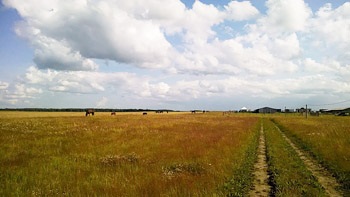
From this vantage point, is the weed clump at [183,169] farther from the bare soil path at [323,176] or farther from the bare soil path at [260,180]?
the bare soil path at [323,176]

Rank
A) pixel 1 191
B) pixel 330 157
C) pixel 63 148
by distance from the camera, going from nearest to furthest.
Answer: pixel 1 191
pixel 330 157
pixel 63 148

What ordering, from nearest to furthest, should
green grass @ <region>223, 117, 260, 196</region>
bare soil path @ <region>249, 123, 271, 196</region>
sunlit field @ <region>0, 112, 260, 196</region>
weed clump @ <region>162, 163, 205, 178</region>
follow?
1. bare soil path @ <region>249, 123, 271, 196</region>
2. green grass @ <region>223, 117, 260, 196</region>
3. sunlit field @ <region>0, 112, 260, 196</region>
4. weed clump @ <region>162, 163, 205, 178</region>

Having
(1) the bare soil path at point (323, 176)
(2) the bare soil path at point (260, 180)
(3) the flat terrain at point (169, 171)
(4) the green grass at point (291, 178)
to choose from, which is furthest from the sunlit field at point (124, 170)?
(1) the bare soil path at point (323, 176)

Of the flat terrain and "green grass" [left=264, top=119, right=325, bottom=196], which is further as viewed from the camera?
the flat terrain

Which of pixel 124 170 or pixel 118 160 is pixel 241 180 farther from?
pixel 118 160

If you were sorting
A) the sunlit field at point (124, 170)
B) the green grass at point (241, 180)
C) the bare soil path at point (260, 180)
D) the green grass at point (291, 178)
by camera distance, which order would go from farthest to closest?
the sunlit field at point (124, 170)
the green grass at point (241, 180)
the bare soil path at point (260, 180)
the green grass at point (291, 178)

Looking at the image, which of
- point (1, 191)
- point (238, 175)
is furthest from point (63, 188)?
point (238, 175)

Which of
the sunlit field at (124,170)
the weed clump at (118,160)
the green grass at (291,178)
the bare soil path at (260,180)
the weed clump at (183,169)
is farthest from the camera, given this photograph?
the weed clump at (118,160)

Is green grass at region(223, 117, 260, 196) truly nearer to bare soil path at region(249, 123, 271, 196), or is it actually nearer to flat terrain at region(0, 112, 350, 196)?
flat terrain at region(0, 112, 350, 196)

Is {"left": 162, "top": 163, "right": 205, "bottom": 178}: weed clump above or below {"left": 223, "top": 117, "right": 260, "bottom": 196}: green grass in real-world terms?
above

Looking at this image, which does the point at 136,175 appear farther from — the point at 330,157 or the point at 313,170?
the point at 330,157

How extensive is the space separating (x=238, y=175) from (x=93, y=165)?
7.37m

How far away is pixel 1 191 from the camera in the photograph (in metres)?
10.5

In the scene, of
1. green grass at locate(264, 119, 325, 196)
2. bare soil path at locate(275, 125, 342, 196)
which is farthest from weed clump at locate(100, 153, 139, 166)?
bare soil path at locate(275, 125, 342, 196)
